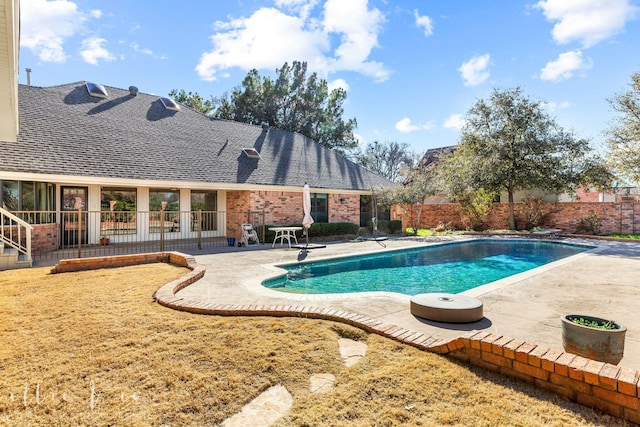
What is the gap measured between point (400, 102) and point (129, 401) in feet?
95.9

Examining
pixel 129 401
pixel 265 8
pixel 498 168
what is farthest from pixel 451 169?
pixel 129 401

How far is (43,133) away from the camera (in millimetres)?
12711

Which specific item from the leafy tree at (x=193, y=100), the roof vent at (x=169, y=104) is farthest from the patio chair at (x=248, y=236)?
the leafy tree at (x=193, y=100)

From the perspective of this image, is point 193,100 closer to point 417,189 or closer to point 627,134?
point 417,189

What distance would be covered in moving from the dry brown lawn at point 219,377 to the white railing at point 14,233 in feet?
17.4

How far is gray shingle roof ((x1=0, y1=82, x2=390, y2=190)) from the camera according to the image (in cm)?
1227

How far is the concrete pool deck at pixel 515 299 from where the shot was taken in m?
4.59

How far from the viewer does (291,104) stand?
1309 inches

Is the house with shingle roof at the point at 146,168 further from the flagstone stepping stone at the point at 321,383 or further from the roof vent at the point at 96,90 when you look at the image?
the flagstone stepping stone at the point at 321,383

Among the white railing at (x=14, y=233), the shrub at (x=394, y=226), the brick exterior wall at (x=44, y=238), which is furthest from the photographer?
the shrub at (x=394, y=226)

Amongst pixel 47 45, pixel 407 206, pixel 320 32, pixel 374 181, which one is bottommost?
pixel 407 206

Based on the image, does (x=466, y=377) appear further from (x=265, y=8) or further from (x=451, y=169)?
(x=451, y=169)

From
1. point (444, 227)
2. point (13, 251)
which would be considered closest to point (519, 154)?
point (444, 227)

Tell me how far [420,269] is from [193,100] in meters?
30.0
